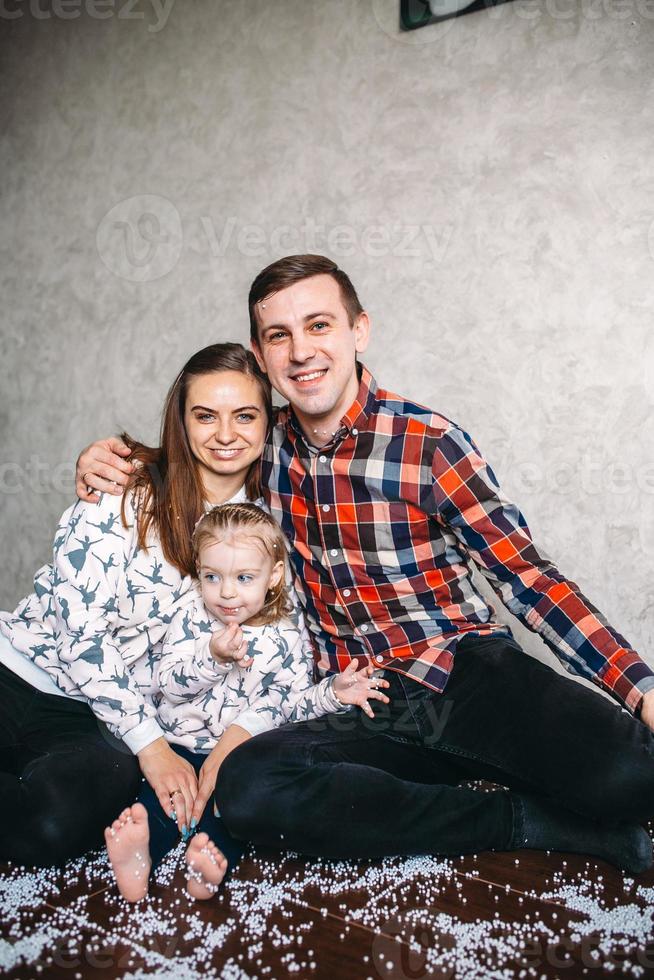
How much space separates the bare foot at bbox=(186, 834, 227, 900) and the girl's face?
410mm

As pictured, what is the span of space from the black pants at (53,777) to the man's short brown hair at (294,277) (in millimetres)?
803

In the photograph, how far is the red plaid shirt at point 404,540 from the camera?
1422mm

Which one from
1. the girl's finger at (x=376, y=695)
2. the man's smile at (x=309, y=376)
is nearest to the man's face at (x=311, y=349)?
the man's smile at (x=309, y=376)

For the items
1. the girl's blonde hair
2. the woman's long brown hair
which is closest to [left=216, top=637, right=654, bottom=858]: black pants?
the girl's blonde hair

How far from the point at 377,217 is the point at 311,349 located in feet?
2.40

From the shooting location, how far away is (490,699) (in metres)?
1.37

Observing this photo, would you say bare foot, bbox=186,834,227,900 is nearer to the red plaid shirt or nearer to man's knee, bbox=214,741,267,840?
man's knee, bbox=214,741,267,840

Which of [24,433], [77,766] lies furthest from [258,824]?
[24,433]

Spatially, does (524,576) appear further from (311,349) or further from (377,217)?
(377,217)

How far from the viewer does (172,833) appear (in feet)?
4.37

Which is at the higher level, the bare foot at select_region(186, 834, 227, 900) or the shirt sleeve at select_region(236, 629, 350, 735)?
the shirt sleeve at select_region(236, 629, 350, 735)

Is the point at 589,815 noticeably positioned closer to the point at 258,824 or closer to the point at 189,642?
the point at 258,824

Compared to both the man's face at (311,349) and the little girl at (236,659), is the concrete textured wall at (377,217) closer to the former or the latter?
the man's face at (311,349)

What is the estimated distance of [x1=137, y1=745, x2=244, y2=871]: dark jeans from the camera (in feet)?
4.19
